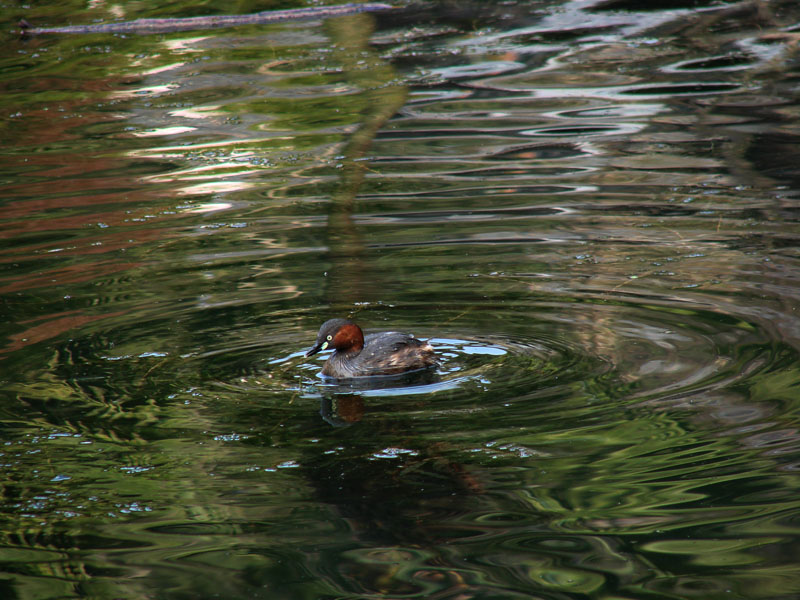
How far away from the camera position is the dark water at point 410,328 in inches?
174

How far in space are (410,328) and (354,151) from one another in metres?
5.18

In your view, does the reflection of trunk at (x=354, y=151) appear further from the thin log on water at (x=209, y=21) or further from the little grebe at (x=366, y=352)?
the little grebe at (x=366, y=352)

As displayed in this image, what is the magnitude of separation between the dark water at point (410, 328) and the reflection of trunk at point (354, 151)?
1.7 inches

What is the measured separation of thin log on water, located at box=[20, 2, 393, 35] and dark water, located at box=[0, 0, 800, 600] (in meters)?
1.85

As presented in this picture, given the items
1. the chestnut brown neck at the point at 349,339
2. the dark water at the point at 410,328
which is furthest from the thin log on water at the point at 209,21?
the chestnut brown neck at the point at 349,339

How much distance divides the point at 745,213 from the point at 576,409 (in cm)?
413

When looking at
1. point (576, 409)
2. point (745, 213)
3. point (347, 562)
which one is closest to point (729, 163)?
point (745, 213)

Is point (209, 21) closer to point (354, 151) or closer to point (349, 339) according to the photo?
point (354, 151)

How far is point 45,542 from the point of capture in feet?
14.9

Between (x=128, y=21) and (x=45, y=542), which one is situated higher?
(x=128, y=21)

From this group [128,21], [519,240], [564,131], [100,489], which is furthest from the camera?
[128,21]

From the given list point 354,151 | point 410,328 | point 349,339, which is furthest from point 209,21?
point 349,339

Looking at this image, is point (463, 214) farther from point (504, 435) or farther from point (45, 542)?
point (45, 542)

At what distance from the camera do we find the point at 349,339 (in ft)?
20.9
